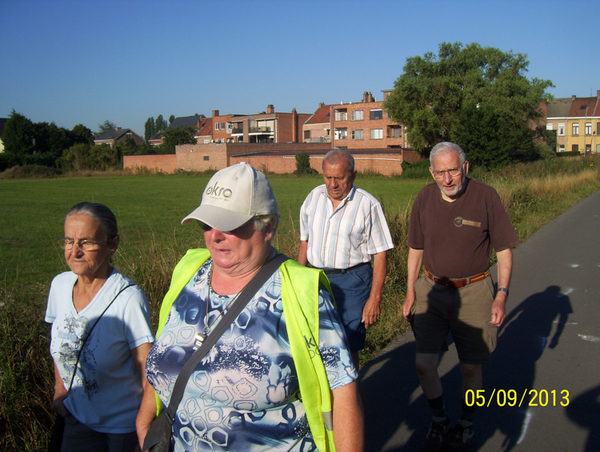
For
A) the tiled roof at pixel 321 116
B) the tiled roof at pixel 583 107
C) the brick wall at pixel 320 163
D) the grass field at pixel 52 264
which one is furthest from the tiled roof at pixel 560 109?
the grass field at pixel 52 264

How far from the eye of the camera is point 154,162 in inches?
2904

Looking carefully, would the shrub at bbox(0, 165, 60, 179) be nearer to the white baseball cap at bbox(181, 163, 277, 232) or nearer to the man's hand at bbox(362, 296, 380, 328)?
the man's hand at bbox(362, 296, 380, 328)

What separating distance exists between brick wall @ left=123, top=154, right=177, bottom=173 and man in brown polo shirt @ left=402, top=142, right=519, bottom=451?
7065 centimetres

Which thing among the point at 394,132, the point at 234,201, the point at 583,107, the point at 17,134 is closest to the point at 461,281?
the point at 234,201

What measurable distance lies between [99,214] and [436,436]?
263 cm

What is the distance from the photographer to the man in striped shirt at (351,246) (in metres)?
4.05

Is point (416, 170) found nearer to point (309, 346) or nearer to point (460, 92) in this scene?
point (460, 92)

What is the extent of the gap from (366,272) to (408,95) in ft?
178

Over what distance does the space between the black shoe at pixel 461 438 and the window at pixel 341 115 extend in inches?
3188

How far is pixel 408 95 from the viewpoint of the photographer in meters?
55.2

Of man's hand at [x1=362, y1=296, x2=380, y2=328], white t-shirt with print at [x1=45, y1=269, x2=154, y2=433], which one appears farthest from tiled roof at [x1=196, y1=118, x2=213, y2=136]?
white t-shirt with print at [x1=45, y1=269, x2=154, y2=433]

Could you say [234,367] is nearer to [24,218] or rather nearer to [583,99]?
[24,218]
